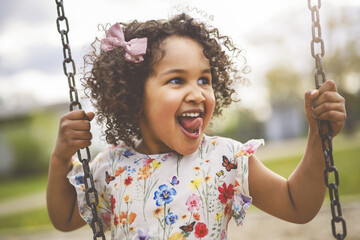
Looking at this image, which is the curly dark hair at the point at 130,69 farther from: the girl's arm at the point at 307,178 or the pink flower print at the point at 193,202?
the girl's arm at the point at 307,178

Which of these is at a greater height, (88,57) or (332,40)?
(332,40)

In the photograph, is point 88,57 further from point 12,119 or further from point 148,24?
point 12,119

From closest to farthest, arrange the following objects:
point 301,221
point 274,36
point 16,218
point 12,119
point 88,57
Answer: point 301,221 → point 88,57 → point 16,218 → point 274,36 → point 12,119

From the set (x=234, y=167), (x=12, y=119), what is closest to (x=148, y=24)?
(x=234, y=167)

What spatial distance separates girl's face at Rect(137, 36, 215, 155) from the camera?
1.74 metres

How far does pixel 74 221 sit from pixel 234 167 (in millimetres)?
916

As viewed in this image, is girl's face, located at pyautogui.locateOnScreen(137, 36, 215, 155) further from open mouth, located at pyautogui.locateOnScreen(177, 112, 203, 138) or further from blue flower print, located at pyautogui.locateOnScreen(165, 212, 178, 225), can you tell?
blue flower print, located at pyautogui.locateOnScreen(165, 212, 178, 225)

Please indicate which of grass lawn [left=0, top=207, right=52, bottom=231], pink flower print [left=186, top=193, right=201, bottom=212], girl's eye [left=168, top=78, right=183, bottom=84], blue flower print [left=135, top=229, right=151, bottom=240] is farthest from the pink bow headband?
grass lawn [left=0, top=207, right=52, bottom=231]

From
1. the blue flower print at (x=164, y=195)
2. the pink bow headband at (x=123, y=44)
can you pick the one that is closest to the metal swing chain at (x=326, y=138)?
the blue flower print at (x=164, y=195)

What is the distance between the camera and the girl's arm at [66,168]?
1896 millimetres

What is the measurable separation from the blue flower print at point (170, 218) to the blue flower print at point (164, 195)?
0.19 ft

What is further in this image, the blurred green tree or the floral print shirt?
the blurred green tree

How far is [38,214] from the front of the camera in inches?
314

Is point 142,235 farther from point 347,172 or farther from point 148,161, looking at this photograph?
point 347,172
